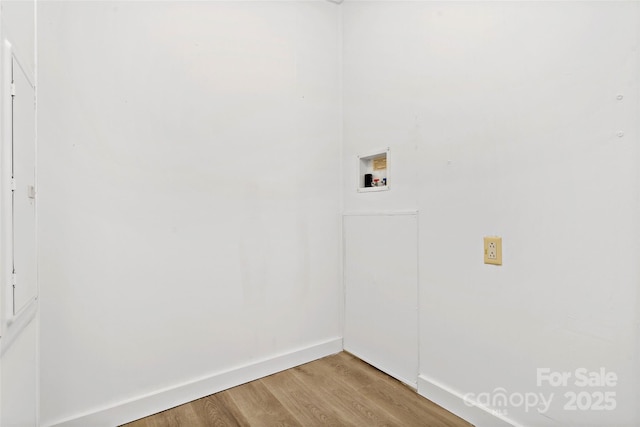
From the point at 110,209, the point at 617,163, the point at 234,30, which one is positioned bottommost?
the point at 110,209

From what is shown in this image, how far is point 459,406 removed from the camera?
5.33ft

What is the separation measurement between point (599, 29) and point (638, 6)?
0.11 m

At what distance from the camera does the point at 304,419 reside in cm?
164

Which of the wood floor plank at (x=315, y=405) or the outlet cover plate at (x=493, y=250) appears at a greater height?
the outlet cover plate at (x=493, y=250)

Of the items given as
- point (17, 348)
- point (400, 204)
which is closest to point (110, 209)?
point (17, 348)

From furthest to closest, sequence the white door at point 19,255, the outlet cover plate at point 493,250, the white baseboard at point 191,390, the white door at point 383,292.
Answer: the white door at point 383,292 < the white baseboard at point 191,390 < the outlet cover plate at point 493,250 < the white door at point 19,255

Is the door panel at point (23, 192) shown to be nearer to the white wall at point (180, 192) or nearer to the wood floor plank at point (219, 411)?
the white wall at point (180, 192)

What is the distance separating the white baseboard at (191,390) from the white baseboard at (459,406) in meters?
0.79

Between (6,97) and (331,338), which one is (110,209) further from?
(331,338)

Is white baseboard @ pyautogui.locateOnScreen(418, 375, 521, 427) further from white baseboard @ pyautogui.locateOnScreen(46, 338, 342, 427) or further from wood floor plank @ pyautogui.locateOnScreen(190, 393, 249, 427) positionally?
wood floor plank @ pyautogui.locateOnScreen(190, 393, 249, 427)

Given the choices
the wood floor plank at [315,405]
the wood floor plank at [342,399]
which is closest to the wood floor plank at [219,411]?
the wood floor plank at [315,405]

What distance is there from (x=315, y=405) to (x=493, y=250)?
126 centimetres

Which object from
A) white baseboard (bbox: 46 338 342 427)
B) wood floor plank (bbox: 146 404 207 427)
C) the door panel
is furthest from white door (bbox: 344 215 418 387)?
the door panel

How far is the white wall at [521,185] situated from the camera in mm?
1136
